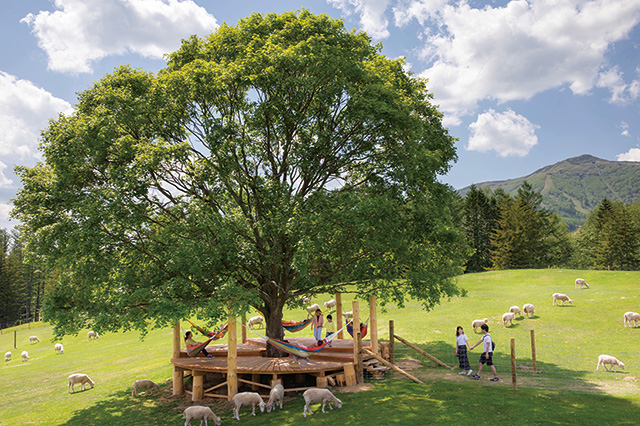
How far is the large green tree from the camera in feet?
50.6

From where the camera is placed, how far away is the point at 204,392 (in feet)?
57.7

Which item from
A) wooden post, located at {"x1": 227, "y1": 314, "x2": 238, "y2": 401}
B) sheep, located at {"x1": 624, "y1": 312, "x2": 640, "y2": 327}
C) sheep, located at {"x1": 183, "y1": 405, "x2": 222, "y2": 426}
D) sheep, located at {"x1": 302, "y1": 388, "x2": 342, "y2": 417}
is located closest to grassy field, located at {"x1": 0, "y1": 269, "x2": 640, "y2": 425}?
sheep, located at {"x1": 302, "y1": 388, "x2": 342, "y2": 417}

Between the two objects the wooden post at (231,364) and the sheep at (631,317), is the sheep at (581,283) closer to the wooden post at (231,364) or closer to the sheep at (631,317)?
the sheep at (631,317)

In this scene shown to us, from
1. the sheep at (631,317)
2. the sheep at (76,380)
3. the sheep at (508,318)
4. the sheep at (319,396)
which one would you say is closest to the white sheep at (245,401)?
the sheep at (319,396)

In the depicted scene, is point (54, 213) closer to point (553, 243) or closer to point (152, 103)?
point (152, 103)

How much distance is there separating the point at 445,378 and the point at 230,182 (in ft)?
42.1

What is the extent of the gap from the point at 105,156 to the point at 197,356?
1046 cm

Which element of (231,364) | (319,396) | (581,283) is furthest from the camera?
(581,283)

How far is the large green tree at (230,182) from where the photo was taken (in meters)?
15.4

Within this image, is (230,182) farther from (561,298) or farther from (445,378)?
(561,298)

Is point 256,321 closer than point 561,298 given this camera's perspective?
No

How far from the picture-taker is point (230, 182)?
1750cm

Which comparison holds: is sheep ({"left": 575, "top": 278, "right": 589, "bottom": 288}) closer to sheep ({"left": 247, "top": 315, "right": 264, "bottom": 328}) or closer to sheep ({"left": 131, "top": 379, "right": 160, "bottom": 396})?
sheep ({"left": 247, "top": 315, "right": 264, "bottom": 328})

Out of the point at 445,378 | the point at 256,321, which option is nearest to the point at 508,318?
the point at 445,378
